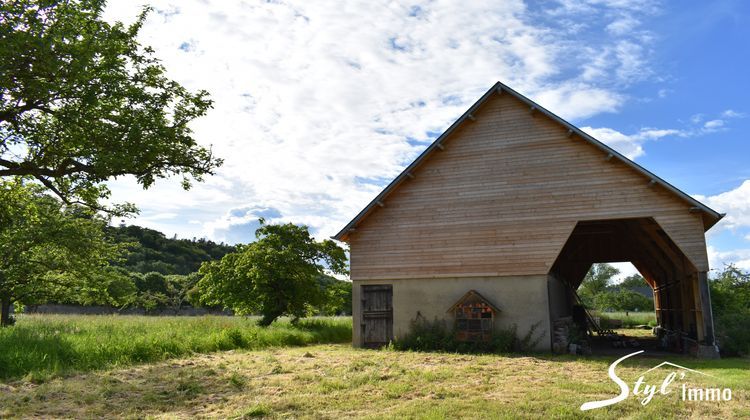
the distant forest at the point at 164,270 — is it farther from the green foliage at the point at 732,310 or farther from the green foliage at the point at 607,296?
the green foliage at the point at 607,296

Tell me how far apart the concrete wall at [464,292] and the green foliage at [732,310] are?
5.24 meters

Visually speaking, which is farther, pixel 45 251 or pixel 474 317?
Result: pixel 45 251

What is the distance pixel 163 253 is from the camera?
2362 inches

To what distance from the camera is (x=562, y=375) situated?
11.6 m

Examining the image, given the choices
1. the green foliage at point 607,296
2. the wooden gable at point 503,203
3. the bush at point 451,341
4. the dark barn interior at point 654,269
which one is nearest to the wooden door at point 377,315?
the wooden gable at point 503,203

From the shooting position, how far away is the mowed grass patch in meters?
8.08

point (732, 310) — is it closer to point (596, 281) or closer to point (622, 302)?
point (622, 302)

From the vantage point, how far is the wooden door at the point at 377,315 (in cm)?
1884

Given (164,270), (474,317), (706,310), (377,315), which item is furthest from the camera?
(164,270)

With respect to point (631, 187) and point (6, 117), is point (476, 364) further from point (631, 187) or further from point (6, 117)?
point (6, 117)

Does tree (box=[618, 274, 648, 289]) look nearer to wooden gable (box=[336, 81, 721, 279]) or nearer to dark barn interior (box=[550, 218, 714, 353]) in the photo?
dark barn interior (box=[550, 218, 714, 353])

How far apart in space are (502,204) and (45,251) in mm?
17699

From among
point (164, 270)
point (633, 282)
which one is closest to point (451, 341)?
point (164, 270)

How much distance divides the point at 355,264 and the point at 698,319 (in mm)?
11002
